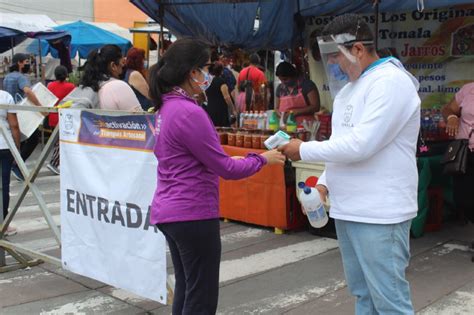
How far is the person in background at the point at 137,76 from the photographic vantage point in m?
6.12

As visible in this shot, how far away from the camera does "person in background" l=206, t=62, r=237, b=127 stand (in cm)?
1016

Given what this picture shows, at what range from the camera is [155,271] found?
12.4 feet

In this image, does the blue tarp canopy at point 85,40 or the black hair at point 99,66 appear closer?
the black hair at point 99,66

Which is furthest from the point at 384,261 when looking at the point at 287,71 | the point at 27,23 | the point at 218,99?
the point at 27,23

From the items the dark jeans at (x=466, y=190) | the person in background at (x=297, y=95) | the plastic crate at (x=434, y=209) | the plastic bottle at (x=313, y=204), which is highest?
the person in background at (x=297, y=95)

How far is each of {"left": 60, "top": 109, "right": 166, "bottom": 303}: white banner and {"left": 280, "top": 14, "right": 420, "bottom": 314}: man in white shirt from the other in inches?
56.0

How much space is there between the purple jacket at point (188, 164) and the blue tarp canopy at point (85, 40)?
14.1 m

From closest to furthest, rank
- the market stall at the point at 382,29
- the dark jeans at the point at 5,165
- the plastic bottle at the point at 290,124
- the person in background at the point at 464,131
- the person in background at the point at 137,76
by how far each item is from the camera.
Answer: the person in background at the point at 464,131, the dark jeans at the point at 5,165, the person in background at the point at 137,76, the plastic bottle at the point at 290,124, the market stall at the point at 382,29

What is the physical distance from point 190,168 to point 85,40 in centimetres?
1474

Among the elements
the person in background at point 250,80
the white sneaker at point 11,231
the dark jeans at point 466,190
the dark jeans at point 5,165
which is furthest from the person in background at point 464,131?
the white sneaker at point 11,231

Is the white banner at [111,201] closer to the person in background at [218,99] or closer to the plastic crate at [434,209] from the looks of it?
the plastic crate at [434,209]

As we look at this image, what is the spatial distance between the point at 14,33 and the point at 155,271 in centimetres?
1133

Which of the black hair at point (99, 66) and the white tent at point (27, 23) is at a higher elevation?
the white tent at point (27, 23)

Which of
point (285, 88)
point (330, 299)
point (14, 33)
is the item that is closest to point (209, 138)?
point (330, 299)
